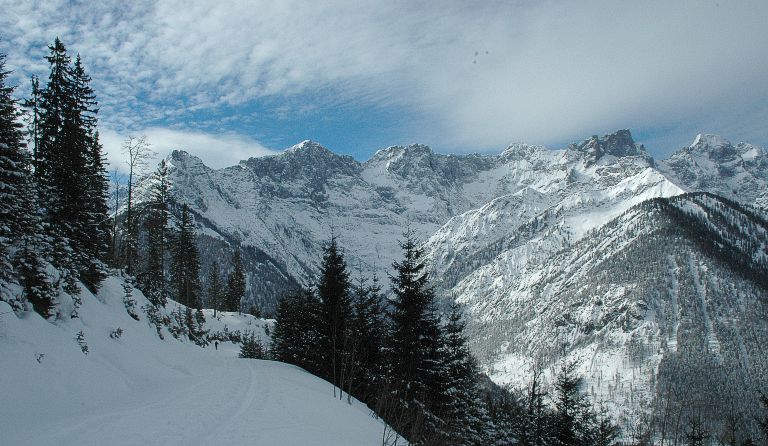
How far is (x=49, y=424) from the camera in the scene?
34.1 ft

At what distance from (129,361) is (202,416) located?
7.63 metres

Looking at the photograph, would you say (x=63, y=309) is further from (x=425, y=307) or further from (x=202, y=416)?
(x=425, y=307)

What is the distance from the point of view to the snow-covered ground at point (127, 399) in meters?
10.4

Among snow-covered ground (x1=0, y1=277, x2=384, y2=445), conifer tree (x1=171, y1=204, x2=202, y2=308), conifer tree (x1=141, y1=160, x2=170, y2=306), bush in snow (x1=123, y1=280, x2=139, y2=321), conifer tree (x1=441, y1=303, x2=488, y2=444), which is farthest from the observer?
conifer tree (x1=171, y1=204, x2=202, y2=308)

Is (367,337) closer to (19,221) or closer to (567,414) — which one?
(567,414)

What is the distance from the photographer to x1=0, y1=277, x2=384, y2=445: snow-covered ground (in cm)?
1038

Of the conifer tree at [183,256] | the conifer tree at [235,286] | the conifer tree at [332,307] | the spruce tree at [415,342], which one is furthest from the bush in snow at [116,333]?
the conifer tree at [235,286]

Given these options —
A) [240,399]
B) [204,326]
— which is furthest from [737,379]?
[240,399]

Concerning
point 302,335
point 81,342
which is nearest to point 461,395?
point 302,335

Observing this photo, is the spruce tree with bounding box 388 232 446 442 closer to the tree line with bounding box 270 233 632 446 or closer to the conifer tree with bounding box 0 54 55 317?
the tree line with bounding box 270 233 632 446

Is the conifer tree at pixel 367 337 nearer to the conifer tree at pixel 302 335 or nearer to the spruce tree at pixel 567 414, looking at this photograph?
the conifer tree at pixel 302 335

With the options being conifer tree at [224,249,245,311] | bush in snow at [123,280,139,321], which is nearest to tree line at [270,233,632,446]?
bush in snow at [123,280,139,321]

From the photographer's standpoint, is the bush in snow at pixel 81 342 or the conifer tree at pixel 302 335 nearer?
the bush in snow at pixel 81 342

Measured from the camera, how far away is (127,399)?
46.6 ft
